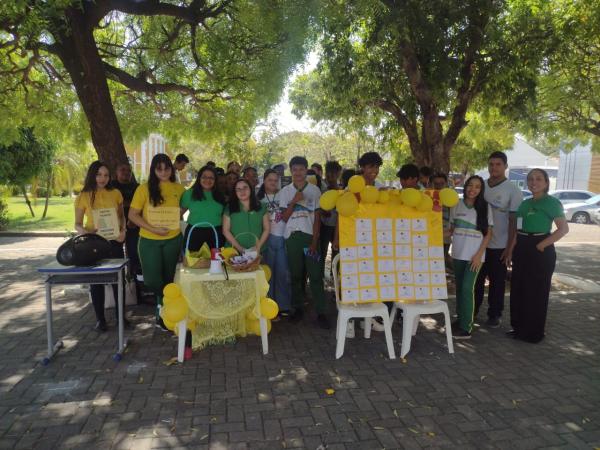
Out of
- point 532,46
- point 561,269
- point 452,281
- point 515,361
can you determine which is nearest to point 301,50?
point 532,46

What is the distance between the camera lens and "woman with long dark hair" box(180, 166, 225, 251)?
4688 mm

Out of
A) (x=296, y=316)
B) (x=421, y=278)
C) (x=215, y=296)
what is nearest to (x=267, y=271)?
(x=215, y=296)

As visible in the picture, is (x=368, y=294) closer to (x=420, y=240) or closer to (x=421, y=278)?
(x=421, y=278)

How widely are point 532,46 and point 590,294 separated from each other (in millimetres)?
4128

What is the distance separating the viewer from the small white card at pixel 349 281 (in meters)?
4.27

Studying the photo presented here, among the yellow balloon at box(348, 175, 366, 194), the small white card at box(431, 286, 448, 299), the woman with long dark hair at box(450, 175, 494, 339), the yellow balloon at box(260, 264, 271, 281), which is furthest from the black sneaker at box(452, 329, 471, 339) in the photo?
the yellow balloon at box(260, 264, 271, 281)

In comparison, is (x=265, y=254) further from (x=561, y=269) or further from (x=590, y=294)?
(x=561, y=269)

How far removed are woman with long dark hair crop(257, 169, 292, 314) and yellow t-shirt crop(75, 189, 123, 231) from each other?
172 cm

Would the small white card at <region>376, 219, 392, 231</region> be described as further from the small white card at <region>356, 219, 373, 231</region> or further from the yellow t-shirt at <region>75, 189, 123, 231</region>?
the yellow t-shirt at <region>75, 189, 123, 231</region>

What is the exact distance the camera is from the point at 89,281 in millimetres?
3979

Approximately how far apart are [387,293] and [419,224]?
2.65ft

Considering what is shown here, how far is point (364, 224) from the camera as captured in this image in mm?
4402

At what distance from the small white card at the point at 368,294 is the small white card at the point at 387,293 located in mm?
65

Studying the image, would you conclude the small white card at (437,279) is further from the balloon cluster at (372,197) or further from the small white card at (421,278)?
the balloon cluster at (372,197)
